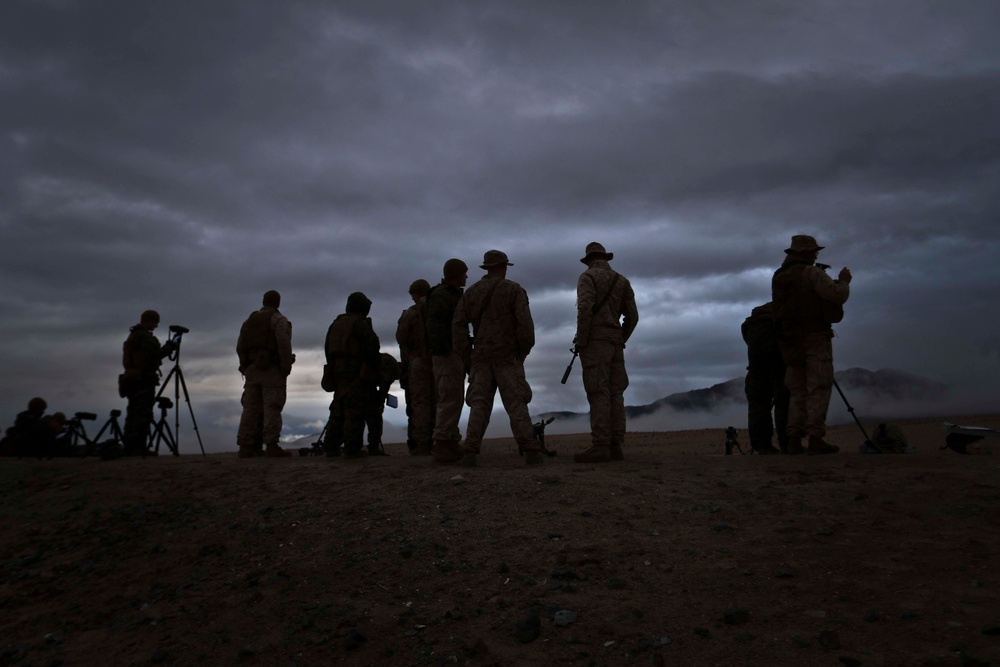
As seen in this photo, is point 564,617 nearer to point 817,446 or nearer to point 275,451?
point 817,446

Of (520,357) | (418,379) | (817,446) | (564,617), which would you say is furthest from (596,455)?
(564,617)

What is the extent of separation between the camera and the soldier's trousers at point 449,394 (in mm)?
9828

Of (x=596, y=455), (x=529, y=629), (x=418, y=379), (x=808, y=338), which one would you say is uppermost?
(x=808, y=338)

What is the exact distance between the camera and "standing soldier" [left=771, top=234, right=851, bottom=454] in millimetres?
9500

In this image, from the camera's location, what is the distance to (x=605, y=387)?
948 centimetres

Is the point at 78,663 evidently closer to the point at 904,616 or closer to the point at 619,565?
the point at 619,565

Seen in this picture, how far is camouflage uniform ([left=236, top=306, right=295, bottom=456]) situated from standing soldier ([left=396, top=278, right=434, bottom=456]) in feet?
6.64

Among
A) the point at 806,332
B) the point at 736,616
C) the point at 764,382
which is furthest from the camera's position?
the point at 764,382

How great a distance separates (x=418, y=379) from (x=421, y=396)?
271mm

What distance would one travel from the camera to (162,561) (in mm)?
7305

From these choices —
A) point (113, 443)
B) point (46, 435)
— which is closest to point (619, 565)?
point (113, 443)

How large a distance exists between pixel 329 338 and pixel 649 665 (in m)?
8.19

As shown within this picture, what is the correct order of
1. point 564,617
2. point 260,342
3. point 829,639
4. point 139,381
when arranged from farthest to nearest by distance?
point 139,381
point 260,342
point 564,617
point 829,639

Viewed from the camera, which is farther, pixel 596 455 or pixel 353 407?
pixel 353 407
